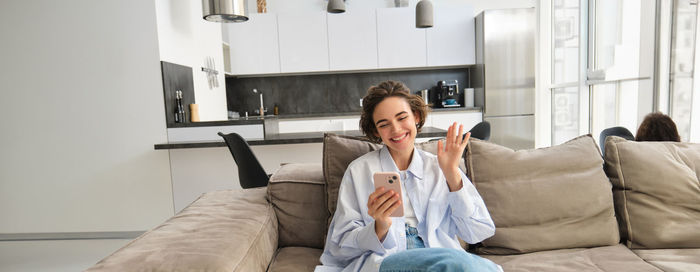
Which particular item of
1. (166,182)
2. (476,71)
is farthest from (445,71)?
(166,182)

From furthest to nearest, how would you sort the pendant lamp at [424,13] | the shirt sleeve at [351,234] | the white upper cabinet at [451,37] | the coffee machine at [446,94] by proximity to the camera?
the coffee machine at [446,94], the white upper cabinet at [451,37], the pendant lamp at [424,13], the shirt sleeve at [351,234]

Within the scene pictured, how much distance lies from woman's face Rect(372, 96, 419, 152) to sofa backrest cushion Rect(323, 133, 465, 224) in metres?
0.23

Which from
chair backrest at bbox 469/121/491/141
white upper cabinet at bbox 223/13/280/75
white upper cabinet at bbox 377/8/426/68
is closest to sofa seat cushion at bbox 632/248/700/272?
chair backrest at bbox 469/121/491/141

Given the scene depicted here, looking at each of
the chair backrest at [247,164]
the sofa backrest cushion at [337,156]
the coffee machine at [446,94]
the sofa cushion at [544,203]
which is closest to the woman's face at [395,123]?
the sofa backrest cushion at [337,156]

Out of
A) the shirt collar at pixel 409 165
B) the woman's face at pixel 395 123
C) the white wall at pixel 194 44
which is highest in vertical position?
the white wall at pixel 194 44

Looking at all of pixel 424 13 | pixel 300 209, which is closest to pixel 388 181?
pixel 300 209

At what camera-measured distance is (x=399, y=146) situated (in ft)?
4.34

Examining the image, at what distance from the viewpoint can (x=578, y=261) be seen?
138 centimetres

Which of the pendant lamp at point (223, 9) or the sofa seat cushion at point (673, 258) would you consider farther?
the pendant lamp at point (223, 9)

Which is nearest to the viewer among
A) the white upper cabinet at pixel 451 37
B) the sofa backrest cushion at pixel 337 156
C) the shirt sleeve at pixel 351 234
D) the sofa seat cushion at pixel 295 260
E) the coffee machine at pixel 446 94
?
the shirt sleeve at pixel 351 234

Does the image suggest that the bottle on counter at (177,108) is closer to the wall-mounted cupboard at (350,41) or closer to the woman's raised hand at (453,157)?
the wall-mounted cupboard at (350,41)

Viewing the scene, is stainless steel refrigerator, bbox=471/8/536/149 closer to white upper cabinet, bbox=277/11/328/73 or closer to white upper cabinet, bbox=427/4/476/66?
white upper cabinet, bbox=427/4/476/66

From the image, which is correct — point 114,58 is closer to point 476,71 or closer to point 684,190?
point 684,190

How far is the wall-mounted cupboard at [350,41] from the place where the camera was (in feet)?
16.6
